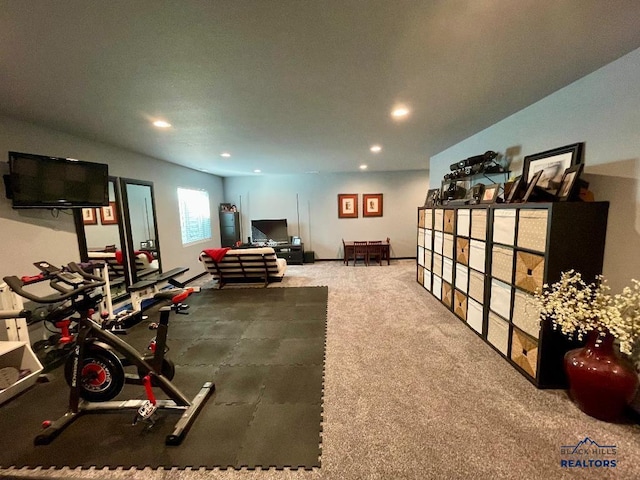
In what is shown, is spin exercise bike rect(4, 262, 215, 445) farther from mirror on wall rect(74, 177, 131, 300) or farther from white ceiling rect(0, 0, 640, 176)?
mirror on wall rect(74, 177, 131, 300)

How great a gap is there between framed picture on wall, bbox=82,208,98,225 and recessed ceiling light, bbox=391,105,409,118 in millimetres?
4070

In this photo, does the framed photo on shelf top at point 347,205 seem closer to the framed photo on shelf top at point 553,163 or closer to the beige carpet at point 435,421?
the beige carpet at point 435,421

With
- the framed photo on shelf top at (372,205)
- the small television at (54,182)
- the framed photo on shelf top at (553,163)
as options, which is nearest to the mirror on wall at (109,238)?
the small television at (54,182)

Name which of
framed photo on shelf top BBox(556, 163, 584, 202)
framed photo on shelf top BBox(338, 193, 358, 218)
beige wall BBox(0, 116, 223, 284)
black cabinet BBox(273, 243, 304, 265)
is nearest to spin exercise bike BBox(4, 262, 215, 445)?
beige wall BBox(0, 116, 223, 284)

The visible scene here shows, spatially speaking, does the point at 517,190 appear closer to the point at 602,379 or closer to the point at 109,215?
the point at 602,379

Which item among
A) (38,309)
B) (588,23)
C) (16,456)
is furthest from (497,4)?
(38,309)

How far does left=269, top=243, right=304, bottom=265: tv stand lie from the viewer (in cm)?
723

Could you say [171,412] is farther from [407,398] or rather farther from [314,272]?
[314,272]

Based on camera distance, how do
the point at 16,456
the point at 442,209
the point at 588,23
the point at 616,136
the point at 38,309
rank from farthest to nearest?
the point at 442,209 < the point at 38,309 < the point at 616,136 < the point at 16,456 < the point at 588,23

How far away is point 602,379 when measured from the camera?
174 cm

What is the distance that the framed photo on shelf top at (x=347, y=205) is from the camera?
7.53 metres

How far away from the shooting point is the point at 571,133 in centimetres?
225

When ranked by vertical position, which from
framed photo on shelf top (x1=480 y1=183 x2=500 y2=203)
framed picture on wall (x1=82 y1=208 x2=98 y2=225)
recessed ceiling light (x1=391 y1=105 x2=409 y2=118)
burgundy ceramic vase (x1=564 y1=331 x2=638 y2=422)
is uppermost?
recessed ceiling light (x1=391 y1=105 x2=409 y2=118)

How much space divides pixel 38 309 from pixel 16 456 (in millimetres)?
1560
